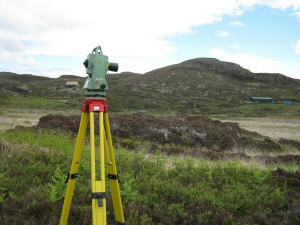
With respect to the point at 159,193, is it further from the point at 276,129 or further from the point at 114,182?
the point at 276,129

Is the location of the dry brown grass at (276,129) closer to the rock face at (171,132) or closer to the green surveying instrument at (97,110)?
the rock face at (171,132)

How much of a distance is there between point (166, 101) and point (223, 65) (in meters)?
87.8

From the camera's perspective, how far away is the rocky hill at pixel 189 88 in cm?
8544

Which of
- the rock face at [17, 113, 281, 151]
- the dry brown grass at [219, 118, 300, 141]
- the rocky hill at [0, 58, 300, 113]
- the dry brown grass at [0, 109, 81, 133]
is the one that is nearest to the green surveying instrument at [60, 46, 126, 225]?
the dry brown grass at [0, 109, 81, 133]

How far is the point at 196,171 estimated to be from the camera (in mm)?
6637

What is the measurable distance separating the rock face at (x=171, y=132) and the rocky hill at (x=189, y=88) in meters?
52.4

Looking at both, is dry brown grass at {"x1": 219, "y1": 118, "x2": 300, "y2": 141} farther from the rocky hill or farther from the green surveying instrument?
the rocky hill

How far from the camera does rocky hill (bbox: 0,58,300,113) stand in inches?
3364

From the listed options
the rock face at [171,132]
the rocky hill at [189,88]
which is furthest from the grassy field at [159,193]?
the rocky hill at [189,88]

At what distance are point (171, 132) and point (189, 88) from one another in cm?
11022

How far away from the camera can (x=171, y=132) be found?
15758 millimetres

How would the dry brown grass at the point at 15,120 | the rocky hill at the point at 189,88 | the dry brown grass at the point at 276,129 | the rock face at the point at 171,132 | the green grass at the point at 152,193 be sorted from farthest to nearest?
the rocky hill at the point at 189,88 → the dry brown grass at the point at 276,129 → the dry brown grass at the point at 15,120 → the rock face at the point at 171,132 → the green grass at the point at 152,193

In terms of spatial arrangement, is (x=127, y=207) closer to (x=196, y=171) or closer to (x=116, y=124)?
(x=196, y=171)

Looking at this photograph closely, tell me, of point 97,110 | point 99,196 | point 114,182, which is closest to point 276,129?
point 114,182
